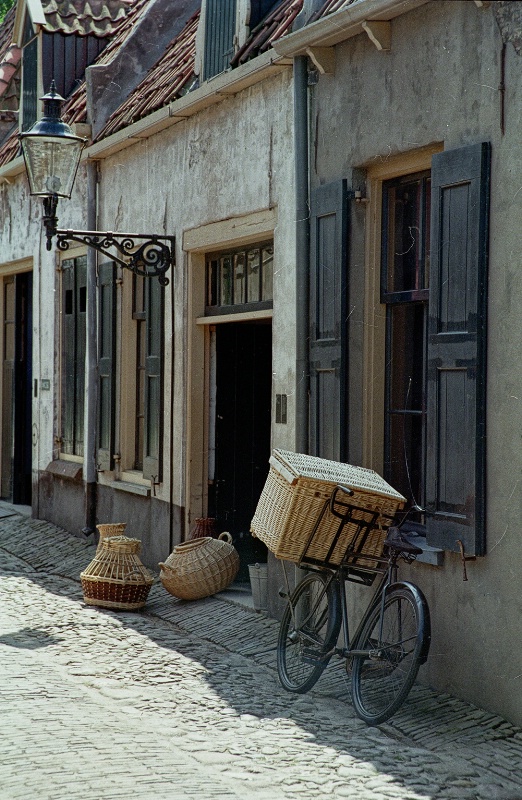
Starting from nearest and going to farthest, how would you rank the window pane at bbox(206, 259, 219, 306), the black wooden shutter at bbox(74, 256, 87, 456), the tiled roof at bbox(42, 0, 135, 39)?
the window pane at bbox(206, 259, 219, 306)
the black wooden shutter at bbox(74, 256, 87, 456)
the tiled roof at bbox(42, 0, 135, 39)

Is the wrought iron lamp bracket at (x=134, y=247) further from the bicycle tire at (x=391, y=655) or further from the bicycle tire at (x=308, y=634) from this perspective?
the bicycle tire at (x=391, y=655)

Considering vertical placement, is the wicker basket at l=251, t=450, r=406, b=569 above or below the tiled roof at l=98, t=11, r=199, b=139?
below

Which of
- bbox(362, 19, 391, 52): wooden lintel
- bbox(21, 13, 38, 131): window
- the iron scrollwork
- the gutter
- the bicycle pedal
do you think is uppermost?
bbox(21, 13, 38, 131): window

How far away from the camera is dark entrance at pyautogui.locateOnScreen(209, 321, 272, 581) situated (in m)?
10.3

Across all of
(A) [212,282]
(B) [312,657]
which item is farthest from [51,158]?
(B) [312,657]

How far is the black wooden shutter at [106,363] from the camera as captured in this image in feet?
39.5

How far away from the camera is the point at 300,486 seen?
6582 mm

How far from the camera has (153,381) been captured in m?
11.0

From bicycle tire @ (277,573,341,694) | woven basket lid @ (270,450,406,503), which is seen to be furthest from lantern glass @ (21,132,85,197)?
bicycle tire @ (277,573,341,694)

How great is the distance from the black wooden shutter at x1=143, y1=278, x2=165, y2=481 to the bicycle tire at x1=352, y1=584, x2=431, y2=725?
443 centimetres

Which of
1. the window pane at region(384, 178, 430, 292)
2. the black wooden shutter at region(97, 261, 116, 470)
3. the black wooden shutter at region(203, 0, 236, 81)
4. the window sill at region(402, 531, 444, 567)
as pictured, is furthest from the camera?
the black wooden shutter at region(97, 261, 116, 470)

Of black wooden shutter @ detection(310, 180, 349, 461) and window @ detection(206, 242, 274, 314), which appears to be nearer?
black wooden shutter @ detection(310, 180, 349, 461)

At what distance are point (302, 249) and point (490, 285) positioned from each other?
7.07 feet

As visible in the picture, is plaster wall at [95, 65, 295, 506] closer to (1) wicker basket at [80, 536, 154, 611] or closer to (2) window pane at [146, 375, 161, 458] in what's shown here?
(2) window pane at [146, 375, 161, 458]
